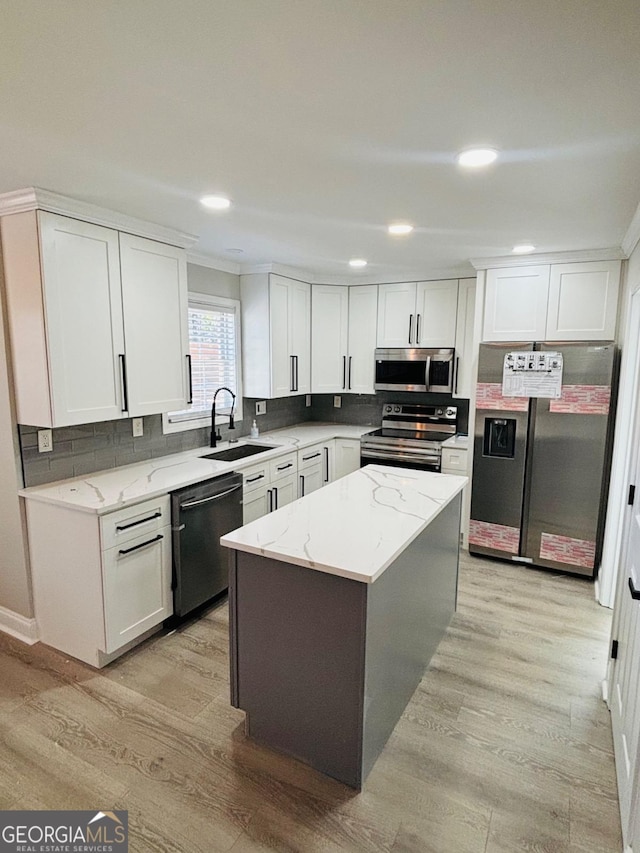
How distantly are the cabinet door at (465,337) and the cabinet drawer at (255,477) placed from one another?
192 cm

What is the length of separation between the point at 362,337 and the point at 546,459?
208cm

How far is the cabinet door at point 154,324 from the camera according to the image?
281 centimetres

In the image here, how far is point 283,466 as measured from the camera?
388 centimetres

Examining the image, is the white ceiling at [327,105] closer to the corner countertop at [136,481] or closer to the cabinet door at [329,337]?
the corner countertop at [136,481]

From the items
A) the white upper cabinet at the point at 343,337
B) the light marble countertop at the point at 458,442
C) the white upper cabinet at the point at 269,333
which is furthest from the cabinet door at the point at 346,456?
the light marble countertop at the point at 458,442

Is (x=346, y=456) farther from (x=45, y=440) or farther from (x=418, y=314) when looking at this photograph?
(x=45, y=440)

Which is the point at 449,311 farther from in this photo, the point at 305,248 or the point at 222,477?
the point at 222,477

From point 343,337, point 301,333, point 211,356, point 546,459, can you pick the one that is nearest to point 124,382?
point 211,356

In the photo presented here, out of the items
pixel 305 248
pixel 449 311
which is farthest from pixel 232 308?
pixel 449 311

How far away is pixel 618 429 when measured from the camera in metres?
3.19

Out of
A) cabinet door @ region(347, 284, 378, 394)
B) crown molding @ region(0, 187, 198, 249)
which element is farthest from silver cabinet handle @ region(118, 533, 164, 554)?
cabinet door @ region(347, 284, 378, 394)

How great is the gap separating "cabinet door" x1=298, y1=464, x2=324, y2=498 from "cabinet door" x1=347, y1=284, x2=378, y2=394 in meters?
0.98

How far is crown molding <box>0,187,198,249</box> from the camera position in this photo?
2.26 m

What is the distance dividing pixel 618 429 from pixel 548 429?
0.48 meters
